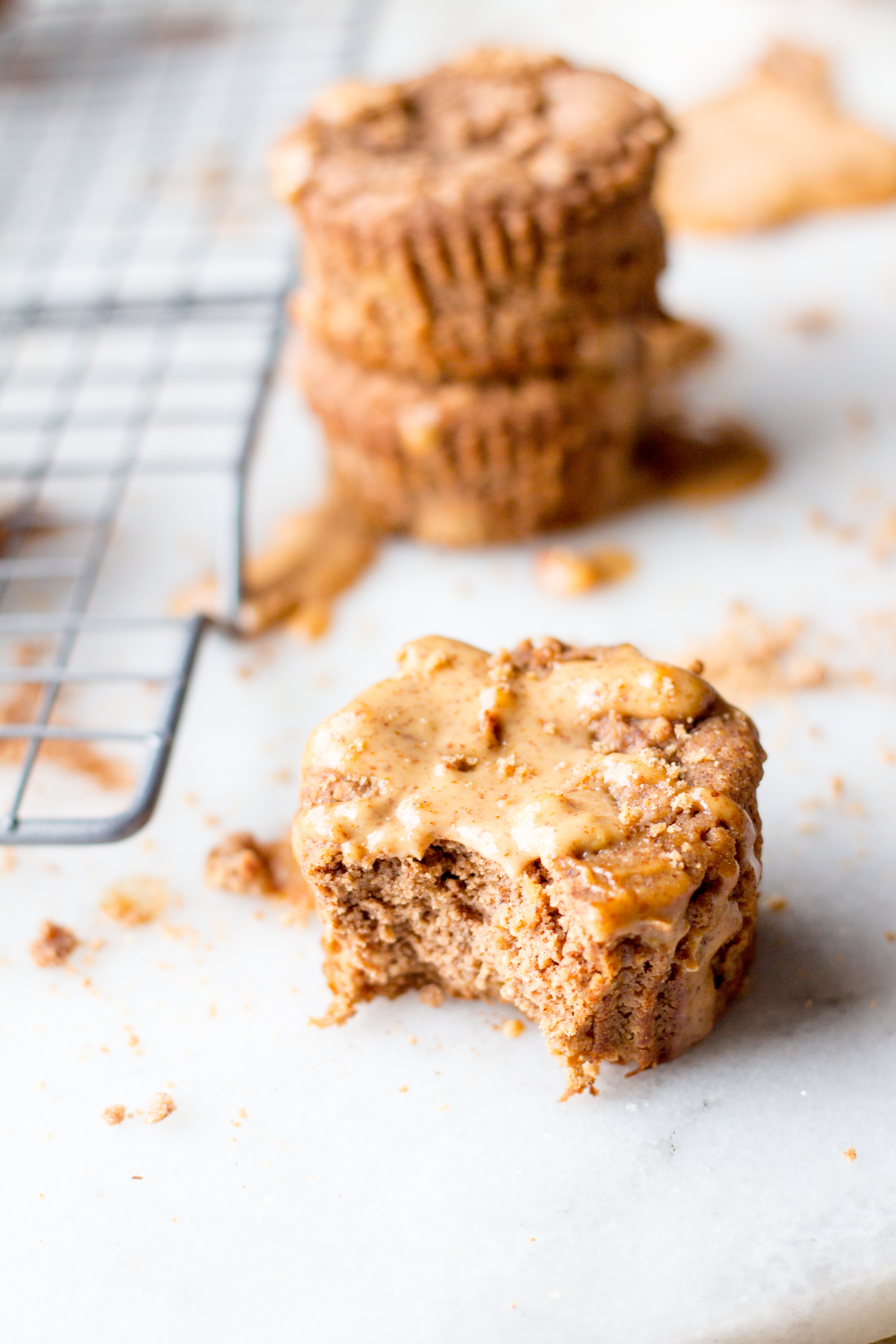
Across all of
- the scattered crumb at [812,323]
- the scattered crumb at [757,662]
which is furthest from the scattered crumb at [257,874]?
the scattered crumb at [812,323]

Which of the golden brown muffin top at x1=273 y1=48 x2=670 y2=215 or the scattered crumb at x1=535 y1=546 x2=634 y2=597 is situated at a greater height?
the golden brown muffin top at x1=273 y1=48 x2=670 y2=215

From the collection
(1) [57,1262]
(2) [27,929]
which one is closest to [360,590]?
(2) [27,929]

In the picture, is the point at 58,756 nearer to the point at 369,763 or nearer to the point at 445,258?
the point at 369,763

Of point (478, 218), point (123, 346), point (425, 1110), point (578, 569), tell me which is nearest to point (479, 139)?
point (478, 218)

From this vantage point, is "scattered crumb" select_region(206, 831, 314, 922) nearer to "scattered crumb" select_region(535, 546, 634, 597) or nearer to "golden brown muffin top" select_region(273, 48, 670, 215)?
"scattered crumb" select_region(535, 546, 634, 597)

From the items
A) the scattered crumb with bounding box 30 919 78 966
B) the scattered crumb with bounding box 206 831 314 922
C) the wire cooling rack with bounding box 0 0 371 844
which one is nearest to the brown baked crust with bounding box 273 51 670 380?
the wire cooling rack with bounding box 0 0 371 844

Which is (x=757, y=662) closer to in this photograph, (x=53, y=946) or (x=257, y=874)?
(x=257, y=874)

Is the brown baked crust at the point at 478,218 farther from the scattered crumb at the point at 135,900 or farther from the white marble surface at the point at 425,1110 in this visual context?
the scattered crumb at the point at 135,900
